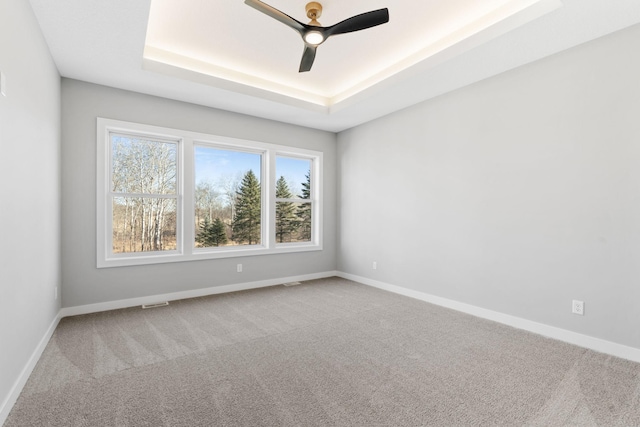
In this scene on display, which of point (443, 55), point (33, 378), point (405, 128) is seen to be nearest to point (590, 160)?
point (443, 55)

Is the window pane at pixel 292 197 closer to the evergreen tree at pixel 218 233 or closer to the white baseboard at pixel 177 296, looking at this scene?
the white baseboard at pixel 177 296

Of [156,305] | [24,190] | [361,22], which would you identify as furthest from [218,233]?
[361,22]

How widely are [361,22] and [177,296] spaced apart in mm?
3723

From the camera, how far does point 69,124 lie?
11.1ft

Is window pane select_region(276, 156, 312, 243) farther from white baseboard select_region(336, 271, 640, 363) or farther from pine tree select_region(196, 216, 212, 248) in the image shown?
white baseboard select_region(336, 271, 640, 363)

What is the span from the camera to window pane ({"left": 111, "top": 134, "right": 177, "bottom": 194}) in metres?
3.79

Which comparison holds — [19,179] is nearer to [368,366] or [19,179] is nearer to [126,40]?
[126,40]

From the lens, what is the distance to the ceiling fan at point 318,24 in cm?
230

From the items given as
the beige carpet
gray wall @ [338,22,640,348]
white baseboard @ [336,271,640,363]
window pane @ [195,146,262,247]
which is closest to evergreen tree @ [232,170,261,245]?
window pane @ [195,146,262,247]

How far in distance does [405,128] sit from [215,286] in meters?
3.44

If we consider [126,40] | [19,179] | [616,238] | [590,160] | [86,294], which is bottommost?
[86,294]

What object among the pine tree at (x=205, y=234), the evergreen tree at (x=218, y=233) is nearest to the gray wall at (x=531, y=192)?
the evergreen tree at (x=218, y=233)

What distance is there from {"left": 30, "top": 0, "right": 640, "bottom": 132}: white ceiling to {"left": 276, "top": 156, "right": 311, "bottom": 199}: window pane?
1.07m

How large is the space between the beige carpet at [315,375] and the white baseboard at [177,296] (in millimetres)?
168
